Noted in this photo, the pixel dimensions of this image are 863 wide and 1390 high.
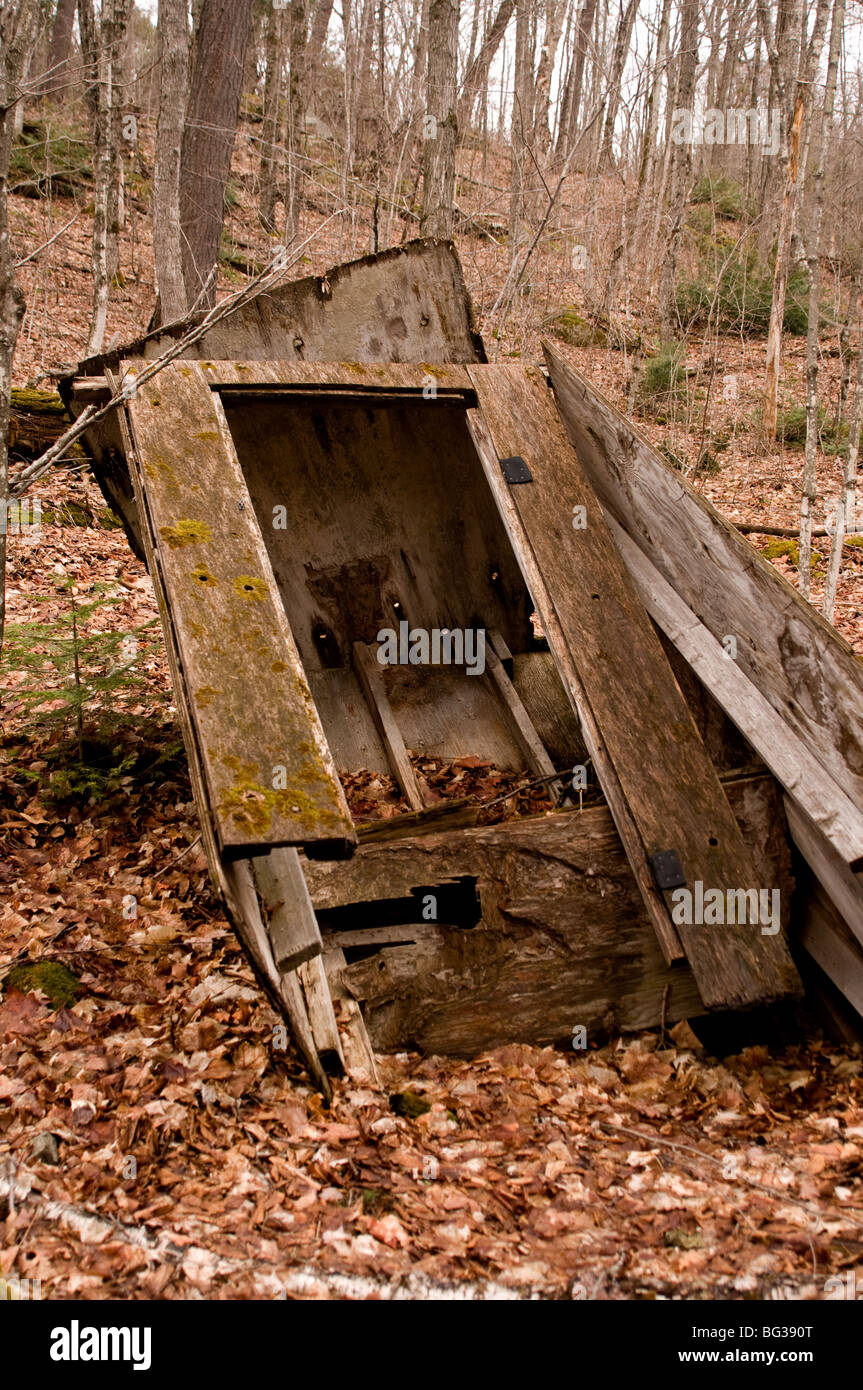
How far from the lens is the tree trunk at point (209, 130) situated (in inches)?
413

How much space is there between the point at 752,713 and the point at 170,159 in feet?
28.6

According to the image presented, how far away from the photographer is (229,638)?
3.47 metres

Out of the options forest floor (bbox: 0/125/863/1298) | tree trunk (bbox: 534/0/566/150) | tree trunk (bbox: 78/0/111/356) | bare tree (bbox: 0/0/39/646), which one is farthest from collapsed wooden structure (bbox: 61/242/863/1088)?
tree trunk (bbox: 534/0/566/150)

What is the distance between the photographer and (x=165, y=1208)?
8.98ft

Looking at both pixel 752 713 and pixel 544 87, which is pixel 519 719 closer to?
pixel 752 713

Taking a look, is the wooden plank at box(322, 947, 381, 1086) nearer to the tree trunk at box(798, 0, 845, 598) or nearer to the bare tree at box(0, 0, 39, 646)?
the bare tree at box(0, 0, 39, 646)

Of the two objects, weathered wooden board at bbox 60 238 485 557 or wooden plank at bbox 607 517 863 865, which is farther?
weathered wooden board at bbox 60 238 485 557

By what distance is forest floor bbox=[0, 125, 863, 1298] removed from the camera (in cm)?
257

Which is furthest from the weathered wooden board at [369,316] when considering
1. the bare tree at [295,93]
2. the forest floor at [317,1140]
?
the bare tree at [295,93]

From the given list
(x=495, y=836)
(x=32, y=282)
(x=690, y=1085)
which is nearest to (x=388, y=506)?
(x=495, y=836)

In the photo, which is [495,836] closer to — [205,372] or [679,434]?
[205,372]

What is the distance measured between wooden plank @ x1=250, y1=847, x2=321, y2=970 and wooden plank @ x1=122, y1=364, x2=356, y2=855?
0.65 ft

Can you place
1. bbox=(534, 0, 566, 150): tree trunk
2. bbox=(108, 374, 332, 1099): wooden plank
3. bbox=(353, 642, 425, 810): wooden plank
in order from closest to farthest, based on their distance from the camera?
bbox=(108, 374, 332, 1099): wooden plank < bbox=(353, 642, 425, 810): wooden plank < bbox=(534, 0, 566, 150): tree trunk
